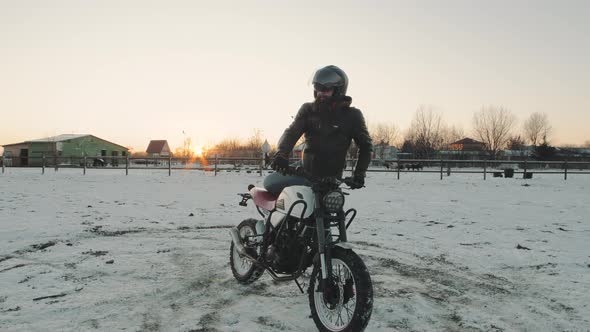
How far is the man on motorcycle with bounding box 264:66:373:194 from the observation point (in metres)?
3.29

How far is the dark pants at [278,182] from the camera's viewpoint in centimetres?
352

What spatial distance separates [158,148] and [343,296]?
93.2 metres

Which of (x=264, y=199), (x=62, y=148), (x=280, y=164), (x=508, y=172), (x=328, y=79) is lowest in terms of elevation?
(x=508, y=172)

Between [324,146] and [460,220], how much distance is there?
5635 millimetres

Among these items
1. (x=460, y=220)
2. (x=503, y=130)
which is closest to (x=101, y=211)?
(x=460, y=220)

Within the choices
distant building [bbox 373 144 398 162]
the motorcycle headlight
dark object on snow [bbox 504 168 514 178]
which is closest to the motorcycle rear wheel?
the motorcycle headlight

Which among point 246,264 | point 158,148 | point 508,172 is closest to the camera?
point 246,264

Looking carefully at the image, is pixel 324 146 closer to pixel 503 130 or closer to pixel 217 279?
pixel 217 279

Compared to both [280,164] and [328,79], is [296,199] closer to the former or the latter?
[280,164]

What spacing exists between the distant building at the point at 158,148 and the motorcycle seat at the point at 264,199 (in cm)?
9031

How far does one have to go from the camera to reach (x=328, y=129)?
3.32 metres

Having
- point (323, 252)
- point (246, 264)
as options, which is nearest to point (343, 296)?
Answer: point (323, 252)

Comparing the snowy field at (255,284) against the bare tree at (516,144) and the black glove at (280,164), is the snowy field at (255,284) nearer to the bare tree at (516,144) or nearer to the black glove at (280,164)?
the black glove at (280,164)

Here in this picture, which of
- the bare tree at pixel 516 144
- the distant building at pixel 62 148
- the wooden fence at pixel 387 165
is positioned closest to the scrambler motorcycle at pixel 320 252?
the wooden fence at pixel 387 165
